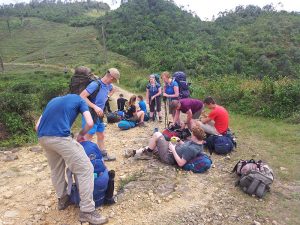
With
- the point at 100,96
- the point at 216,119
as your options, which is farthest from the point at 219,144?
the point at 100,96

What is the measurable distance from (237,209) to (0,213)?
3527 millimetres

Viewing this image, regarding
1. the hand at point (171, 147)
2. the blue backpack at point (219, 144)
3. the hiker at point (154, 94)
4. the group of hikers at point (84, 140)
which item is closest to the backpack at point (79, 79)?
the group of hikers at point (84, 140)

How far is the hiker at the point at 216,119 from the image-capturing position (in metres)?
7.36

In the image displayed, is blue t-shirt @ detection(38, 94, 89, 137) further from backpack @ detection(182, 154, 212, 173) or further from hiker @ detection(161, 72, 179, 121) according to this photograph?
hiker @ detection(161, 72, 179, 121)

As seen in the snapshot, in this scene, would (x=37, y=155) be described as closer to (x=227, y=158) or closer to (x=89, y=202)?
(x=89, y=202)

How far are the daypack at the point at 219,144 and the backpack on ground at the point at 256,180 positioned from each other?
1.41 m

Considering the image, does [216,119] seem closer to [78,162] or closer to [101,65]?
[78,162]

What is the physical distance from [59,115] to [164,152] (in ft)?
8.79

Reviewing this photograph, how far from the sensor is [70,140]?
166 inches

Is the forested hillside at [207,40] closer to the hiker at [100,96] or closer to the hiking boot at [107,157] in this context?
the hiking boot at [107,157]

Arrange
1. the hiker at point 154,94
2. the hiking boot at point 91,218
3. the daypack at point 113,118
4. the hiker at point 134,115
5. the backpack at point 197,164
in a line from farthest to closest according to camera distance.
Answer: the daypack at point 113,118
the hiker at point 154,94
the hiker at point 134,115
the backpack at point 197,164
the hiking boot at point 91,218

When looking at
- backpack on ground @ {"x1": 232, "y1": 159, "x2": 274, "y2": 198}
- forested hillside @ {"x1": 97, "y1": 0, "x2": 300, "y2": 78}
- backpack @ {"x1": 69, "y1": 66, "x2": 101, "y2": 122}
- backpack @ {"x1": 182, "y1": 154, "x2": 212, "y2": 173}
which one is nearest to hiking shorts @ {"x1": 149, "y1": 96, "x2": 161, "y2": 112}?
backpack @ {"x1": 182, "y1": 154, "x2": 212, "y2": 173}

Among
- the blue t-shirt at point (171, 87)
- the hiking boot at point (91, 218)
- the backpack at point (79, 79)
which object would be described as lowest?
the hiking boot at point (91, 218)

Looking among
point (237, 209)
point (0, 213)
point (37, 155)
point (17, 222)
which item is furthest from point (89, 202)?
point (37, 155)
